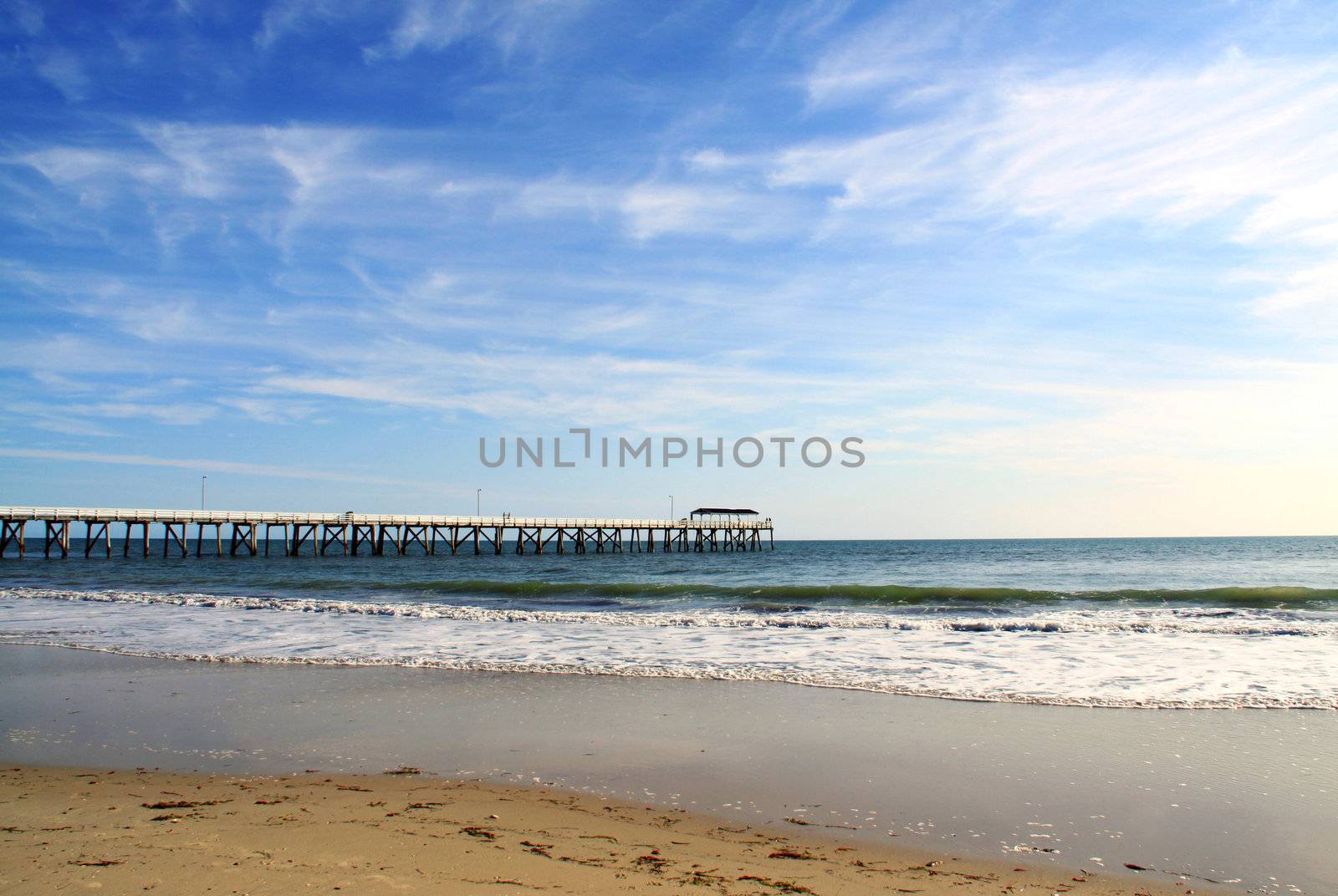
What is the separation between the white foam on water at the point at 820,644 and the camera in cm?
956

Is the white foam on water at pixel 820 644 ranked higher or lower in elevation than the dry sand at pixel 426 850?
lower

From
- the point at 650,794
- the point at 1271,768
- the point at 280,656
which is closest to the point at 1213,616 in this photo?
the point at 1271,768

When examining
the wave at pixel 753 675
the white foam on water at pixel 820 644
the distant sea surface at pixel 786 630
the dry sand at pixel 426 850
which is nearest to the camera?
the dry sand at pixel 426 850

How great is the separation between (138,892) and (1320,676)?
11757 mm

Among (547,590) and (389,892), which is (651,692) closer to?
(389,892)

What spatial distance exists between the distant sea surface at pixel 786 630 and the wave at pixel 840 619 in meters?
0.08

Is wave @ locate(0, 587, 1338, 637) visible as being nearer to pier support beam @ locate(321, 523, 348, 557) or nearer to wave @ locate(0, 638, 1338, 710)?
wave @ locate(0, 638, 1338, 710)

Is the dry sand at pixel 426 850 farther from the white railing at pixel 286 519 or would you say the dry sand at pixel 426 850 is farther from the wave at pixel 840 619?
the white railing at pixel 286 519

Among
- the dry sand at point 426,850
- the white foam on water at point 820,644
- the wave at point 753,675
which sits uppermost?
the dry sand at point 426,850

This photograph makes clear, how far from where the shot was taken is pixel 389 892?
3.71 metres

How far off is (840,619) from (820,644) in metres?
3.92

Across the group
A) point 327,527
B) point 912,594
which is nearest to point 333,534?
point 327,527

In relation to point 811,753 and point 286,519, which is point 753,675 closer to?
point 811,753

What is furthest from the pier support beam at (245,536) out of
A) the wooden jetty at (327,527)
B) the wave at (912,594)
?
the wave at (912,594)
